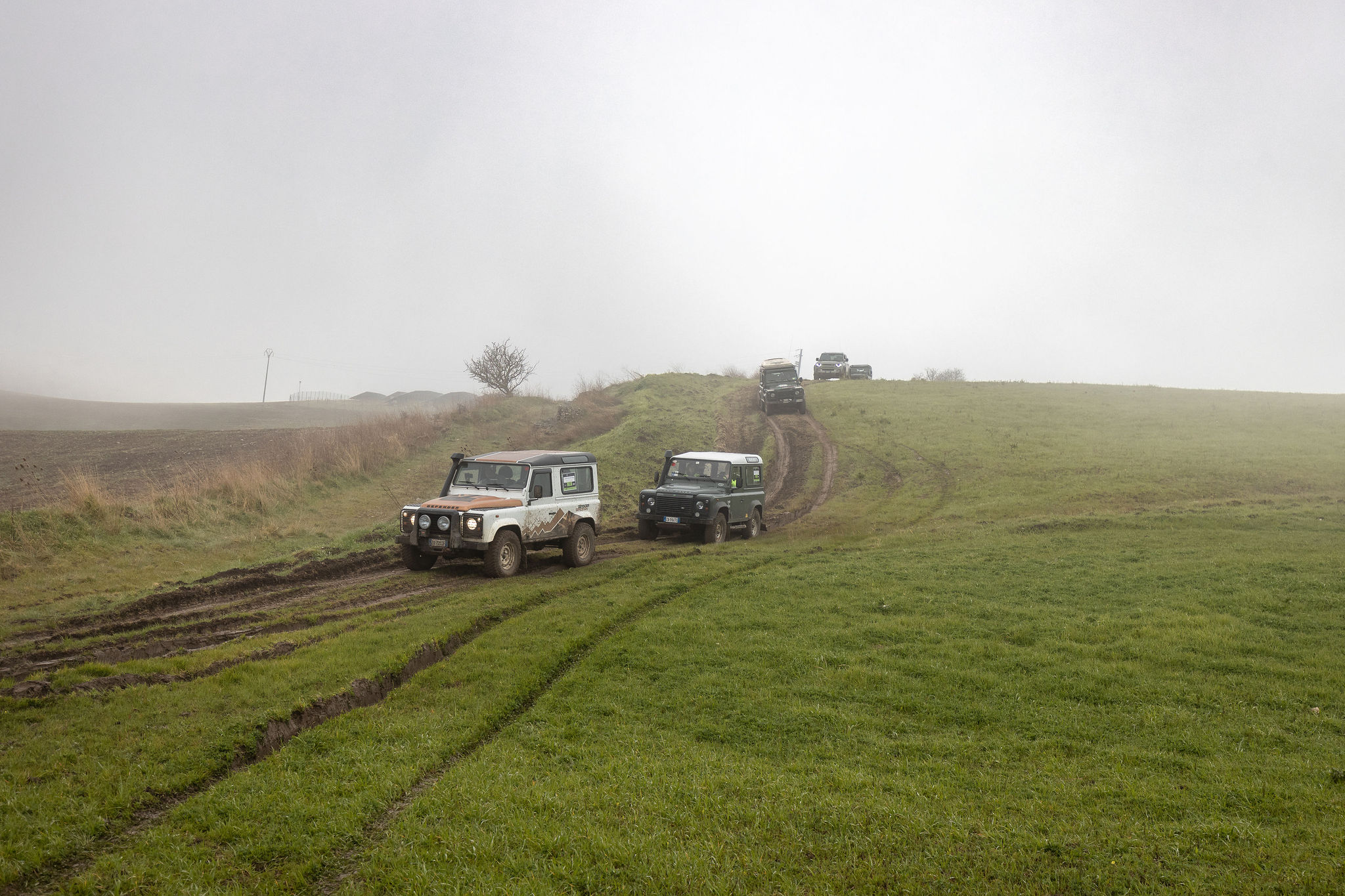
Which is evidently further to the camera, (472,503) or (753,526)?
(753,526)

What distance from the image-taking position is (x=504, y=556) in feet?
48.8

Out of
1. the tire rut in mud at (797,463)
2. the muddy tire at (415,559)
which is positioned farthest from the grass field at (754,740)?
the tire rut in mud at (797,463)

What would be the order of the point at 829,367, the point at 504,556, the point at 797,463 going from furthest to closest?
the point at 829,367, the point at 797,463, the point at 504,556

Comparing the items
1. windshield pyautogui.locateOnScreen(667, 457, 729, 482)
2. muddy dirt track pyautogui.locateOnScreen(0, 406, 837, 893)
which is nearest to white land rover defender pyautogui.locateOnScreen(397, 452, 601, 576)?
muddy dirt track pyautogui.locateOnScreen(0, 406, 837, 893)

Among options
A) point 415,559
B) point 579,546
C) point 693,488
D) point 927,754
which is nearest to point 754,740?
point 927,754

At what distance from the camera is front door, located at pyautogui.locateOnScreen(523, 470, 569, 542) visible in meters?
15.3

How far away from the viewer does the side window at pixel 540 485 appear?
15391 mm

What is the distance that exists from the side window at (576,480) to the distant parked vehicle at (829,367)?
41.1 metres

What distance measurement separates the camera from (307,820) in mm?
5672

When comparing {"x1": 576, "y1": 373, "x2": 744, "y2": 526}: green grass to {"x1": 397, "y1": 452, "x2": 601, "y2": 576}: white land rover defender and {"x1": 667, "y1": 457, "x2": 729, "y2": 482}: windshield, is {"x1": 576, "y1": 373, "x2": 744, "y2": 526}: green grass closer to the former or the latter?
{"x1": 667, "y1": 457, "x2": 729, "y2": 482}: windshield

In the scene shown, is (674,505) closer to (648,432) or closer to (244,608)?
(244,608)

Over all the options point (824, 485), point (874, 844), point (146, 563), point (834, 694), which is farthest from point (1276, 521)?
point (146, 563)

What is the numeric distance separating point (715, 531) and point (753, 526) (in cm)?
208

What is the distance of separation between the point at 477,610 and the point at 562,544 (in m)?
4.42
